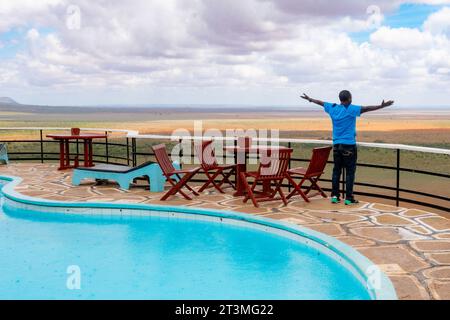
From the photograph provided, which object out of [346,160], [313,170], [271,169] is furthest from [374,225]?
[271,169]

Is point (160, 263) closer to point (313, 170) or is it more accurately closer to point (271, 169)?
point (271, 169)

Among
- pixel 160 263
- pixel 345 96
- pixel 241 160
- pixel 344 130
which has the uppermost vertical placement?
pixel 345 96

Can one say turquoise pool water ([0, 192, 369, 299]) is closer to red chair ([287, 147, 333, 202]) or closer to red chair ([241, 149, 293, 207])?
red chair ([241, 149, 293, 207])

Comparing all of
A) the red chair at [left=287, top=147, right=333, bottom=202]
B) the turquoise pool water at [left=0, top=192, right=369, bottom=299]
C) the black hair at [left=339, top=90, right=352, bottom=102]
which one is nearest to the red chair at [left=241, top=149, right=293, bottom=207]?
the red chair at [left=287, top=147, right=333, bottom=202]

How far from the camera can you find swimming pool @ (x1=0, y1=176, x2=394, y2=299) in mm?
4797

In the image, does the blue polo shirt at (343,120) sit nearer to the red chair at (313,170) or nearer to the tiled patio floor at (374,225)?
the red chair at (313,170)

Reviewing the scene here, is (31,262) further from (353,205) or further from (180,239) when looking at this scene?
(353,205)

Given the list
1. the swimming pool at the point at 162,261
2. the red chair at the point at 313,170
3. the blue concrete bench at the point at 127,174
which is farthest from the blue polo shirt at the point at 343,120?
the blue concrete bench at the point at 127,174

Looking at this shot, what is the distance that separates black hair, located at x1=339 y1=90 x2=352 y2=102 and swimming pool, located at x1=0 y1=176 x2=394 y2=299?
202cm

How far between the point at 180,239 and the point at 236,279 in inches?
63.9

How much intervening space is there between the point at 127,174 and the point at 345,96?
12.3ft

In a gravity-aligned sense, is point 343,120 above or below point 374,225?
above

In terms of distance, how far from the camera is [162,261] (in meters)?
5.70
